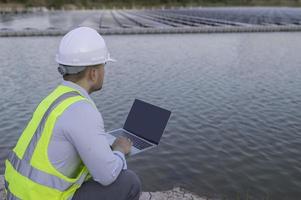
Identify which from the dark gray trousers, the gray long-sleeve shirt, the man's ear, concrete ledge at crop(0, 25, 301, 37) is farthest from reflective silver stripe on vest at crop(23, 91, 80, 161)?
concrete ledge at crop(0, 25, 301, 37)

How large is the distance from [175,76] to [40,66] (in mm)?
7715

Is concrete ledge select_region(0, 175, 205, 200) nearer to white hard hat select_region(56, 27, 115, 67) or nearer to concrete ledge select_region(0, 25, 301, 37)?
white hard hat select_region(56, 27, 115, 67)

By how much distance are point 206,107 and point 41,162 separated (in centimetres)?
946

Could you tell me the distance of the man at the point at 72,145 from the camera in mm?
2645

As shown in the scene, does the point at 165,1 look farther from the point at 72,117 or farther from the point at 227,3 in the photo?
the point at 72,117

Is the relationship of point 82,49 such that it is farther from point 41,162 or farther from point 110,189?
point 110,189

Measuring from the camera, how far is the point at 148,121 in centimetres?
397

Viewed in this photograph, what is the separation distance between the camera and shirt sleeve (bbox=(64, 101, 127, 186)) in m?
2.61

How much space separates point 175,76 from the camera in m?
16.2

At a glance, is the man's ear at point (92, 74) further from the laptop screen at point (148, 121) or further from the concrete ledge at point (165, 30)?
the concrete ledge at point (165, 30)

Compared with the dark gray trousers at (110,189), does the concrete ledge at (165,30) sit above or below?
below

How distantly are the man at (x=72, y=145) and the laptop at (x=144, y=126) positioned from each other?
31.1 inches

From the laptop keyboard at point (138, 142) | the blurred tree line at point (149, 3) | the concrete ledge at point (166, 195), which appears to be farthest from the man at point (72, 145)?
the blurred tree line at point (149, 3)

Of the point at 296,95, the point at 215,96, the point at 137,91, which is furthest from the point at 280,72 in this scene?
the point at 137,91
